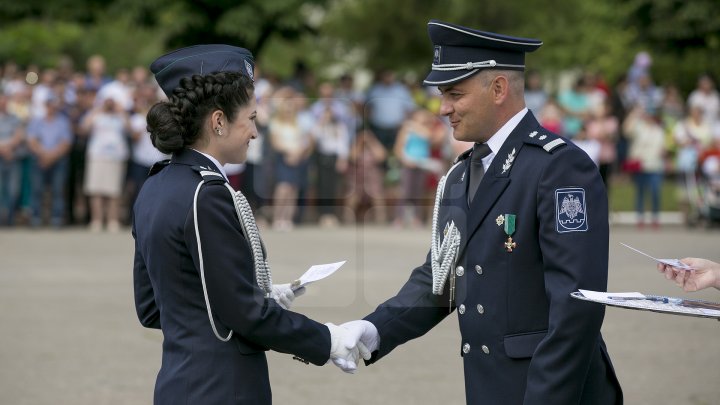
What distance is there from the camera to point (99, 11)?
23719 mm

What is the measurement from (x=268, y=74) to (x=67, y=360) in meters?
10.4

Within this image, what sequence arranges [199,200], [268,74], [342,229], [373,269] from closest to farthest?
1. [199,200]
2. [373,269]
3. [342,229]
4. [268,74]

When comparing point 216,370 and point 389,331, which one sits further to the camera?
point 389,331

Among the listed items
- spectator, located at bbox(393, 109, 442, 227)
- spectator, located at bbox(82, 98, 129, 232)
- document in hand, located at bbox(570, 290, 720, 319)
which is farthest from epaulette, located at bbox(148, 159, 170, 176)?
spectator, located at bbox(393, 109, 442, 227)

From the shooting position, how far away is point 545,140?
3924mm

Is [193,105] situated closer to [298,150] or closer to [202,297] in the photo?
[202,297]

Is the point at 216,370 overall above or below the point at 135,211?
below

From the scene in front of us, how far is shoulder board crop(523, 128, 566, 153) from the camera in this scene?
387 cm

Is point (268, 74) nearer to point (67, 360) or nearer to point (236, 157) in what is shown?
point (67, 360)

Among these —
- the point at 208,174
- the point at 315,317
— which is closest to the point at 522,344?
the point at 208,174

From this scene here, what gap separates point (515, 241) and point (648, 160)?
14.7m

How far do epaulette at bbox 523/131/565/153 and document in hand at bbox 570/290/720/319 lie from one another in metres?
0.52

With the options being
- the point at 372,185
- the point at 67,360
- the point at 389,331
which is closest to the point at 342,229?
the point at 372,185

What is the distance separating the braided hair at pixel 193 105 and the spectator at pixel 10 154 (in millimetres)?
13069
